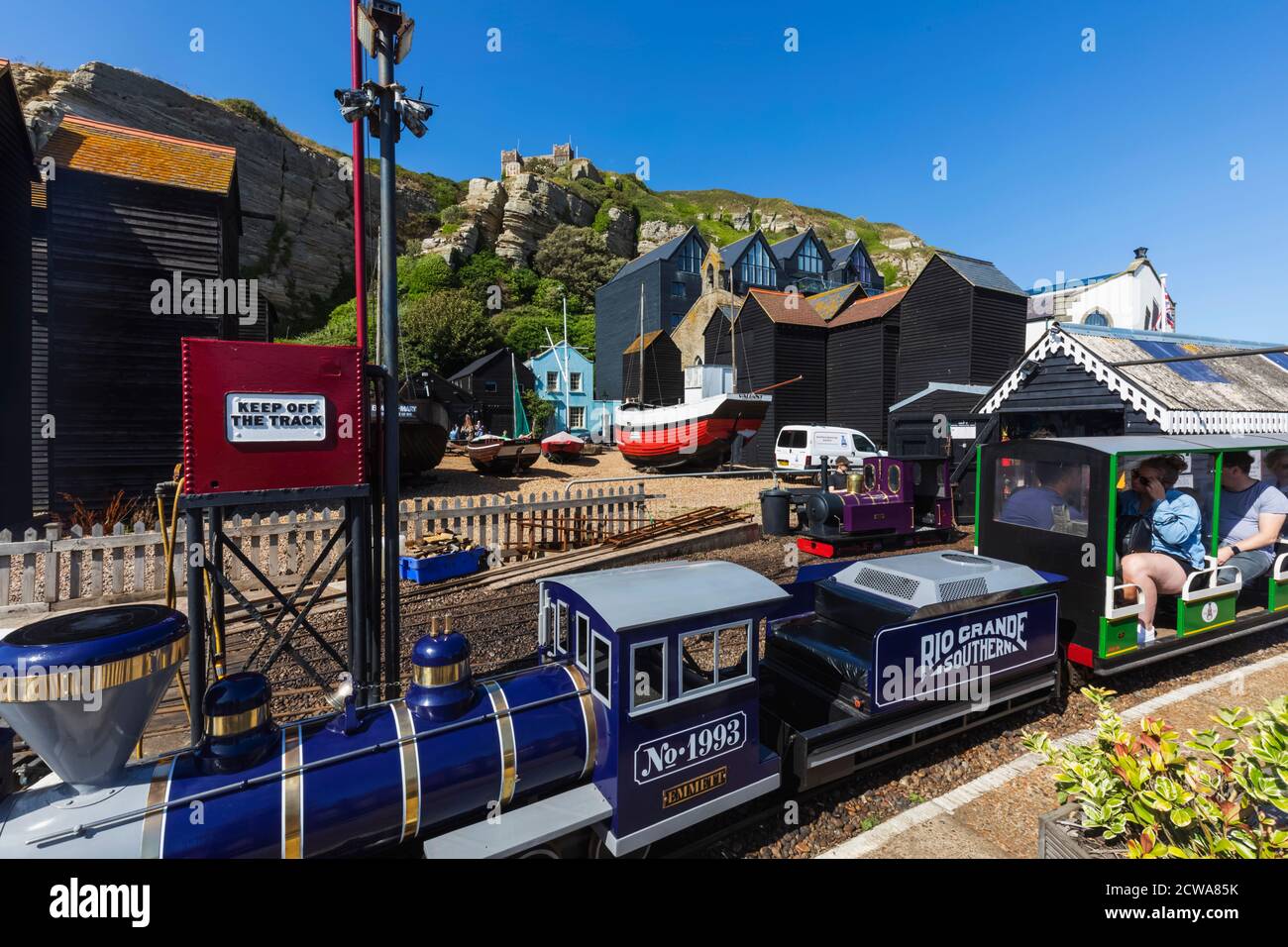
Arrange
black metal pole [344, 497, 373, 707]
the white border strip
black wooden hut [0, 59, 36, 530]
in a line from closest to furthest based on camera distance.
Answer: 1. the white border strip
2. black metal pole [344, 497, 373, 707]
3. black wooden hut [0, 59, 36, 530]

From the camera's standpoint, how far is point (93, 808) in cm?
281

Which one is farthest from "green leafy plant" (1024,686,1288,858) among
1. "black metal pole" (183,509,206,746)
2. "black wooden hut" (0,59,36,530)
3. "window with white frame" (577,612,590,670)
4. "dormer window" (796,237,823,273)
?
"dormer window" (796,237,823,273)

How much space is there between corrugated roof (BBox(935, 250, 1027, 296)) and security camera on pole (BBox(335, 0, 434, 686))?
28.6 m

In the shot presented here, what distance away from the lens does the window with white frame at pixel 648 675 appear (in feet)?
12.3

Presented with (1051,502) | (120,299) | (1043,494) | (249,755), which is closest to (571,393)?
(120,299)

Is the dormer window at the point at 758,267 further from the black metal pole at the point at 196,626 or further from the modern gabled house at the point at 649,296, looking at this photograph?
the black metal pole at the point at 196,626

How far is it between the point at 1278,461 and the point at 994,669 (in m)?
6.48

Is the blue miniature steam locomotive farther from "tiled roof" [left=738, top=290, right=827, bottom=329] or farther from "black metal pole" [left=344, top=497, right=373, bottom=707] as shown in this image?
"tiled roof" [left=738, top=290, right=827, bottom=329]

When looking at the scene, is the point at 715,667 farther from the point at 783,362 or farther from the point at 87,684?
the point at 783,362

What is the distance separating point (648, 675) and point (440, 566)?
7.26m

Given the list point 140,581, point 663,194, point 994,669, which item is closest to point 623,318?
point 140,581

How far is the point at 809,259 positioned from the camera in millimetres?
57156

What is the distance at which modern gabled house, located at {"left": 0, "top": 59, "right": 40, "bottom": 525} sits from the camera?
13.3 metres

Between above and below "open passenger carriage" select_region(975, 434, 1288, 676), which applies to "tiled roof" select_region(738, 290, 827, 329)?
above
